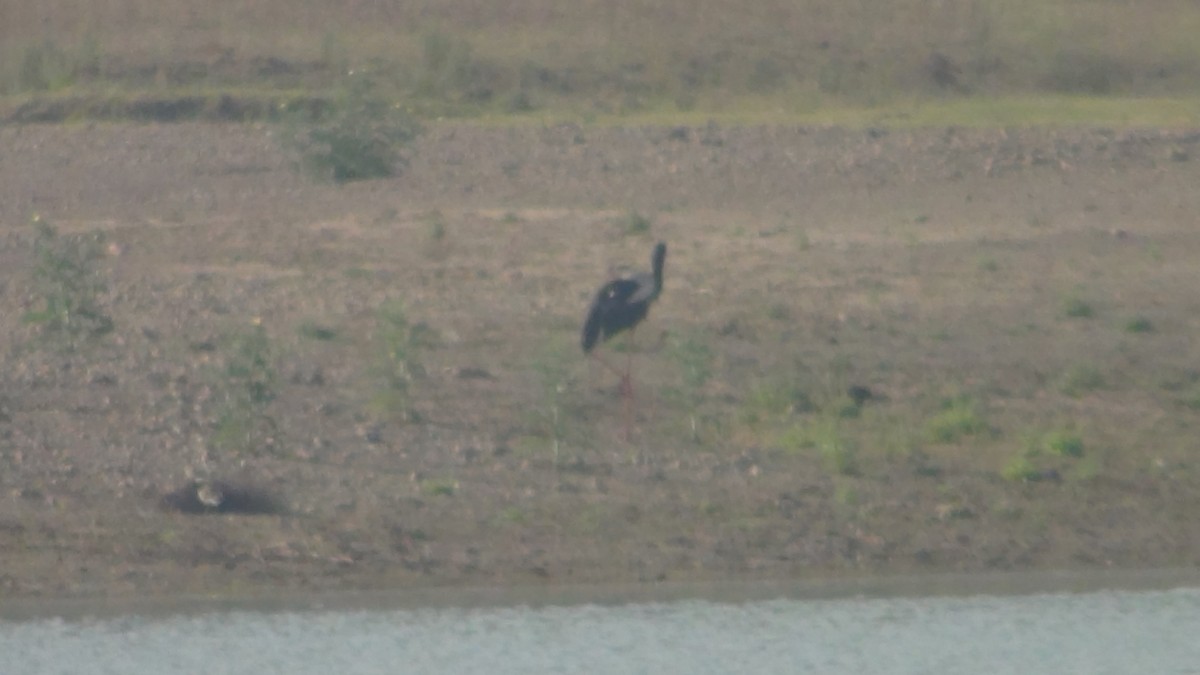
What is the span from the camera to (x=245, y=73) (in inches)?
1196

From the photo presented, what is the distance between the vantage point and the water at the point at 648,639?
7477 mm

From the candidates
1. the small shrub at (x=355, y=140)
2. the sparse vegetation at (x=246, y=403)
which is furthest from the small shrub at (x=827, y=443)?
the small shrub at (x=355, y=140)

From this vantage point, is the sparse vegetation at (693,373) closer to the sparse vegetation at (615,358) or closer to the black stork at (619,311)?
the sparse vegetation at (615,358)

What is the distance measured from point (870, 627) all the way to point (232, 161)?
46.6 ft

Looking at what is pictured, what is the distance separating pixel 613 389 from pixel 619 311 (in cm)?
42

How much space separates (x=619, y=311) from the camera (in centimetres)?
1091

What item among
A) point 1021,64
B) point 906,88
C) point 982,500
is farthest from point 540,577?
point 1021,64

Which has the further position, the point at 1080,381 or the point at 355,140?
the point at 355,140

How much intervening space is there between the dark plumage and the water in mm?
2754

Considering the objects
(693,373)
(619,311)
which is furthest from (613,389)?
(693,373)

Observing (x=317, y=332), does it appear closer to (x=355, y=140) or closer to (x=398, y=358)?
(x=398, y=358)

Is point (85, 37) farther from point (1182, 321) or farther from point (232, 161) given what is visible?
point (1182, 321)

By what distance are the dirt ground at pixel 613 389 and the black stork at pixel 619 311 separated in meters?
0.21

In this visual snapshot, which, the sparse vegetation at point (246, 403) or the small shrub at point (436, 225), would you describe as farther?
the small shrub at point (436, 225)
